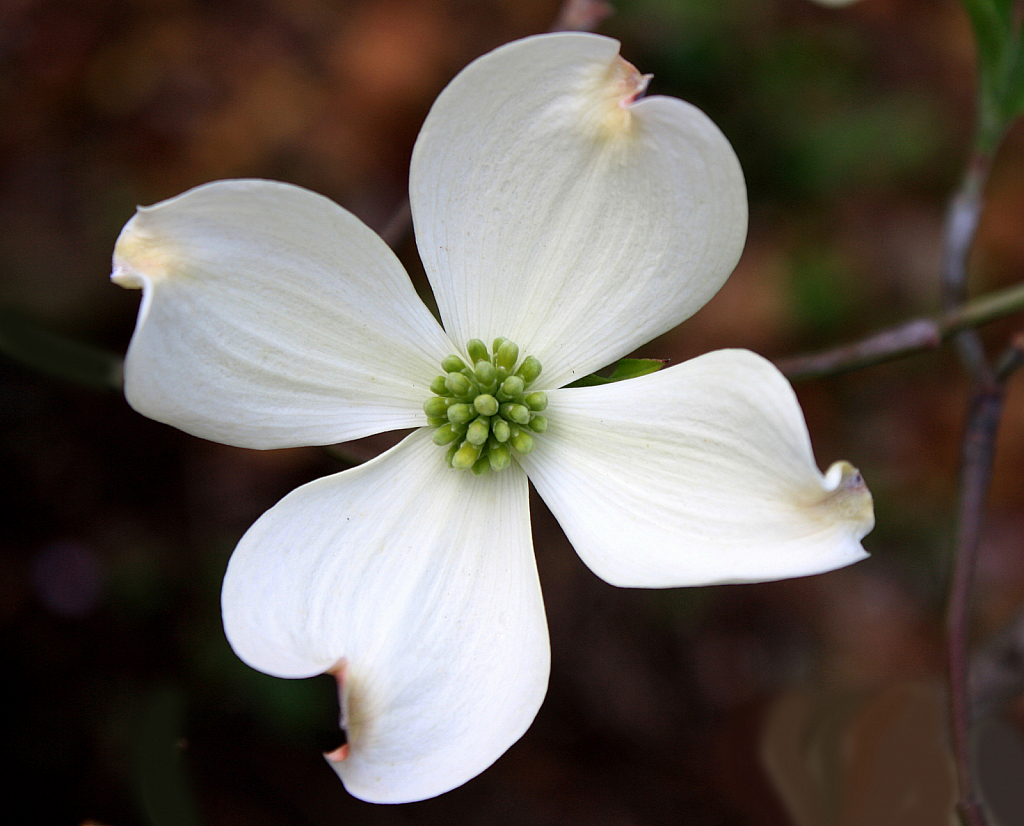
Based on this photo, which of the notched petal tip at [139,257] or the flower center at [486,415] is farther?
the flower center at [486,415]

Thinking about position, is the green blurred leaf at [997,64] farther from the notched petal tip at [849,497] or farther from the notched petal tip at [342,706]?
the notched petal tip at [342,706]

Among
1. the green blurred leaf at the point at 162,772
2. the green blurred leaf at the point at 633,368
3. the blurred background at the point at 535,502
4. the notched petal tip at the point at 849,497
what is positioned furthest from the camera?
the blurred background at the point at 535,502

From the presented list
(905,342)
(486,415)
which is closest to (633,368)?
(486,415)

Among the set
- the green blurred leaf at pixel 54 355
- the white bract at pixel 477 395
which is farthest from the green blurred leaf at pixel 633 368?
the green blurred leaf at pixel 54 355

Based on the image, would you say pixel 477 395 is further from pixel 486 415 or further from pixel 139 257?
pixel 139 257

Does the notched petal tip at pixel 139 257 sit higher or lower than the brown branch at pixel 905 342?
higher

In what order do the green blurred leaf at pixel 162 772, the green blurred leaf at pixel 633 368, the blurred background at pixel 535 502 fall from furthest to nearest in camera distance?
the blurred background at pixel 535 502 < the green blurred leaf at pixel 162 772 < the green blurred leaf at pixel 633 368

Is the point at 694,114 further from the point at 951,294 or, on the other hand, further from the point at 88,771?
the point at 88,771
